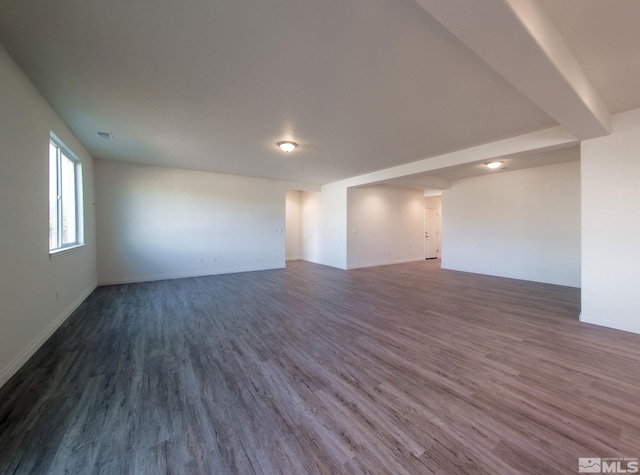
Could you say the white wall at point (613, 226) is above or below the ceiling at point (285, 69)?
below

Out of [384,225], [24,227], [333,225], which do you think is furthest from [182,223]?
[384,225]

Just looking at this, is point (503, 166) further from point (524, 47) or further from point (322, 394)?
point (322, 394)

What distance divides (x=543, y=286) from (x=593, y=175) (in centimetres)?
319

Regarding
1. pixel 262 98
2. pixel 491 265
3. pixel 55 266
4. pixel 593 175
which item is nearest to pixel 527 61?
pixel 262 98

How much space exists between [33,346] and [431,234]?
35.4 ft

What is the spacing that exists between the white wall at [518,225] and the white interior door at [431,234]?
6.53ft

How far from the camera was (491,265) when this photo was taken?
22.7 feet

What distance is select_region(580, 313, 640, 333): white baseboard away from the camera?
3158 millimetres

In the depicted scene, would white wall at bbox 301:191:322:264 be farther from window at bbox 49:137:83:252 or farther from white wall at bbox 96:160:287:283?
window at bbox 49:137:83:252

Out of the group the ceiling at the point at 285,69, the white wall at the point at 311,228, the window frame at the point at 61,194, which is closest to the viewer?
the ceiling at the point at 285,69

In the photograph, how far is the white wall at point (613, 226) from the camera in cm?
314

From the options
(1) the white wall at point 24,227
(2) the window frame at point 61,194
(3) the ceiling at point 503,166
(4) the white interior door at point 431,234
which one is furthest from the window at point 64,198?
(4) the white interior door at point 431,234

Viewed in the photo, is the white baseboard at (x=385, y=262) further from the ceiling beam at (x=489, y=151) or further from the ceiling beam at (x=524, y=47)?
the ceiling beam at (x=524, y=47)

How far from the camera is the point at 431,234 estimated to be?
33.6 feet
